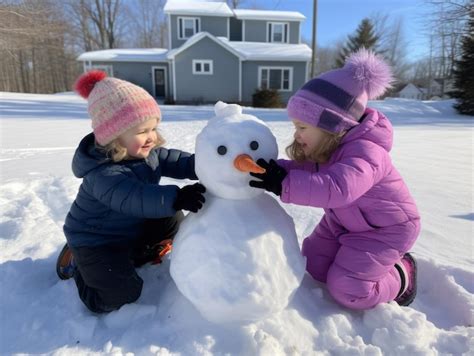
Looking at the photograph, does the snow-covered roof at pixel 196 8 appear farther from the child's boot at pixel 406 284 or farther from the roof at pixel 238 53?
the child's boot at pixel 406 284

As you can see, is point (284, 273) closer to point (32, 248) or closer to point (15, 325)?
point (15, 325)

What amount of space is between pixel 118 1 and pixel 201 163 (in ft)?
121

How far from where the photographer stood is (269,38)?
20.9 m

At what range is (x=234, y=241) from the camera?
5.11ft

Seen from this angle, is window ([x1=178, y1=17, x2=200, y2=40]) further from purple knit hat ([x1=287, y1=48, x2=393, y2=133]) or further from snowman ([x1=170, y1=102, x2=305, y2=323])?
snowman ([x1=170, y1=102, x2=305, y2=323])

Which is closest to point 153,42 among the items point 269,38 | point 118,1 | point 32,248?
point 118,1

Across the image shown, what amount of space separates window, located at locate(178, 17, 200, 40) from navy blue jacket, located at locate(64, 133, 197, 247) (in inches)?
757

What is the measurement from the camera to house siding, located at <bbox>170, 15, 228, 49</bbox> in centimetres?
1961

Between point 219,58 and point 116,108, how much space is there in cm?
1792

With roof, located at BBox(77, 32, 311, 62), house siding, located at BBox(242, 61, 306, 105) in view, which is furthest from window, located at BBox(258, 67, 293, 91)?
roof, located at BBox(77, 32, 311, 62)

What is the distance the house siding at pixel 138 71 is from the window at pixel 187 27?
6.12 ft

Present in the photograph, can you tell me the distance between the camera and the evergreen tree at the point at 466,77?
45.3 ft

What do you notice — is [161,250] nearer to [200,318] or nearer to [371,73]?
[200,318]

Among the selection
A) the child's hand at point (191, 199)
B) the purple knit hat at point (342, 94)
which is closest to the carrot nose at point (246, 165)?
the child's hand at point (191, 199)
